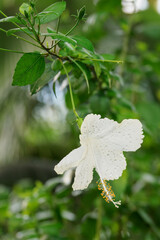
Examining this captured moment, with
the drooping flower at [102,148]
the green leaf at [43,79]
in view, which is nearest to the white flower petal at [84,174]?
the drooping flower at [102,148]

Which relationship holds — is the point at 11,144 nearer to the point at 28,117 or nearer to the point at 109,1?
the point at 28,117

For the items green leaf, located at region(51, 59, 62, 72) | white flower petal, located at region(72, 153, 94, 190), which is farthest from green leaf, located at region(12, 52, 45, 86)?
white flower petal, located at region(72, 153, 94, 190)

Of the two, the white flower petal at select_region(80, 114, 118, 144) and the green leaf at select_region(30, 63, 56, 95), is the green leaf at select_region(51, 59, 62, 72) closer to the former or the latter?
the green leaf at select_region(30, 63, 56, 95)

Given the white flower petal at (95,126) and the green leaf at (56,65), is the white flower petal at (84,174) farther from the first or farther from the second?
the green leaf at (56,65)

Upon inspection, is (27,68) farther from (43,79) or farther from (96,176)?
(96,176)

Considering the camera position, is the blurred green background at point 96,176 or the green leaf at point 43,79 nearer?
the green leaf at point 43,79
